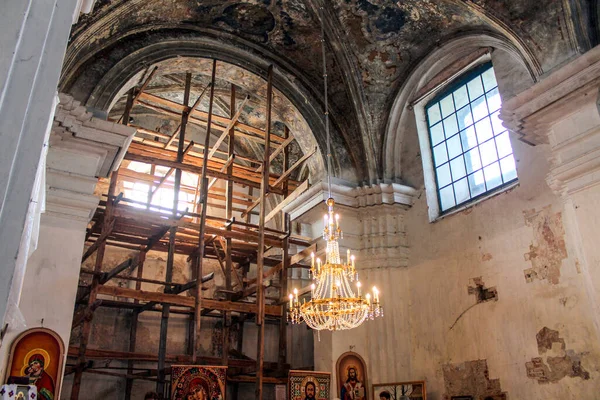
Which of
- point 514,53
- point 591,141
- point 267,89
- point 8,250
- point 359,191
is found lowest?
point 8,250

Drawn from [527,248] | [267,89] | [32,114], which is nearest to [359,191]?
[267,89]

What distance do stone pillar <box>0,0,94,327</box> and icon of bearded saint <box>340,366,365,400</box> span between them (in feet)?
26.2

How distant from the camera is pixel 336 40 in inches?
398

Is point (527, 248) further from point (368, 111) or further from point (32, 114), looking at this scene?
point (32, 114)

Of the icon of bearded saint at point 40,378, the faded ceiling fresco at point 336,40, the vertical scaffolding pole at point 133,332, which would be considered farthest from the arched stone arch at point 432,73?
→ the icon of bearded saint at point 40,378

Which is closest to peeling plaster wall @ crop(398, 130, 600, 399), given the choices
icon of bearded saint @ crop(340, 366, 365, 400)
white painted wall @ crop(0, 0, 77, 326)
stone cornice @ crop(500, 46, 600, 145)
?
icon of bearded saint @ crop(340, 366, 365, 400)

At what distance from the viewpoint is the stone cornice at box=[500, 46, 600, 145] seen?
644 cm

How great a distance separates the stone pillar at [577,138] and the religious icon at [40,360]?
644cm

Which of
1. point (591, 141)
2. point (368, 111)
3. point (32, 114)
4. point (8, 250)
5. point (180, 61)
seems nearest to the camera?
point (8, 250)

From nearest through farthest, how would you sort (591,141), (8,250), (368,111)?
(8,250) < (591,141) < (368,111)

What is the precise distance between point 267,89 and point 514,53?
4.73 meters

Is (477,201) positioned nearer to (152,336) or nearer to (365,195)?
(365,195)

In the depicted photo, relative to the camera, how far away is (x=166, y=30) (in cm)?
970

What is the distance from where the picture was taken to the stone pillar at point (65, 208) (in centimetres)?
666
